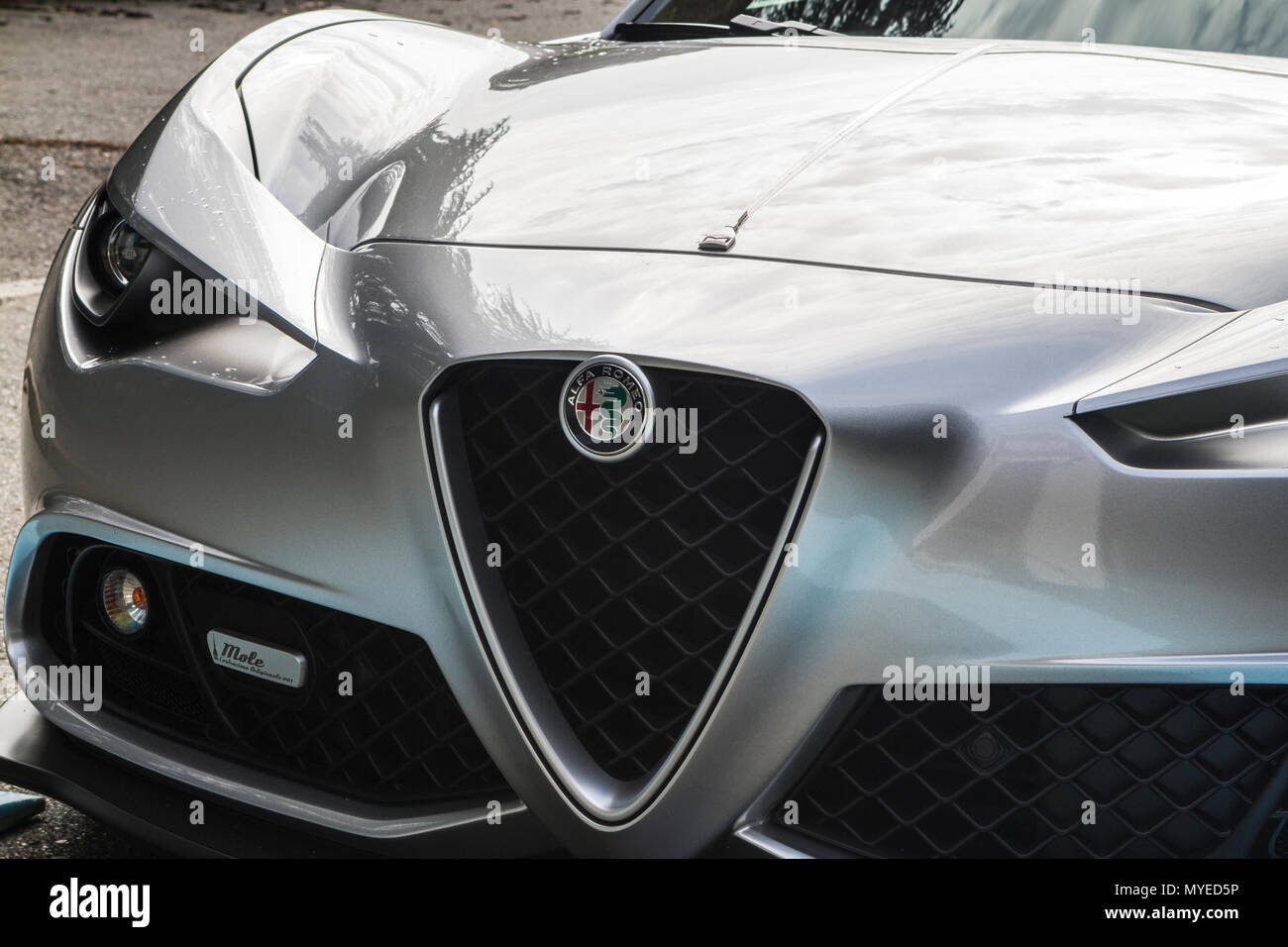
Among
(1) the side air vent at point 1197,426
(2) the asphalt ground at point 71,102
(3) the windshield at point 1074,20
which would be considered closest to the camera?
(1) the side air vent at point 1197,426

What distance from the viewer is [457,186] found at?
206cm

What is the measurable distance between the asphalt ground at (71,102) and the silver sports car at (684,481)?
1.74 feet

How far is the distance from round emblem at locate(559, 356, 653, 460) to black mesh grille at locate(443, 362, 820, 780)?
24 mm

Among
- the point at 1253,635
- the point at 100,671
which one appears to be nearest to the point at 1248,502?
the point at 1253,635

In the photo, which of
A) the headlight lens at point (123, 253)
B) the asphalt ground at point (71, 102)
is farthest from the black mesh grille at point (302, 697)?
the headlight lens at point (123, 253)

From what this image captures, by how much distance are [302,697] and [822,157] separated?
3.29ft

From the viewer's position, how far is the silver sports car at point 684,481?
Result: 57.4 inches

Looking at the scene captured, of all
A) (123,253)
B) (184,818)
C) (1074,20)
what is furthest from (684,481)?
(1074,20)

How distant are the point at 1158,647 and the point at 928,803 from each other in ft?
1.01

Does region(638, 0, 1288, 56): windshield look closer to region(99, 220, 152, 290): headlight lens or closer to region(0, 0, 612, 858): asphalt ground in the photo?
region(99, 220, 152, 290): headlight lens

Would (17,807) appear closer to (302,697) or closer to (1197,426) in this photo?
(302,697)

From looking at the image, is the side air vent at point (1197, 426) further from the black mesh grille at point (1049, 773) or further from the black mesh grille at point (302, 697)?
the black mesh grille at point (302, 697)

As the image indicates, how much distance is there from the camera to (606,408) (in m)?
1.59
